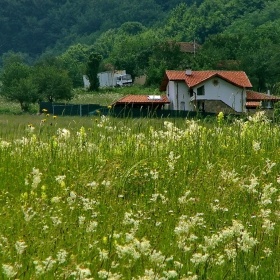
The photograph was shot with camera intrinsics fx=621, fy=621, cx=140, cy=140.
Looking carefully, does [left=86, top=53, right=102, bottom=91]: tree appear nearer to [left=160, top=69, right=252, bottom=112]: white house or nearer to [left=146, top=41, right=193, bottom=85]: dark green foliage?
[left=146, top=41, right=193, bottom=85]: dark green foliage

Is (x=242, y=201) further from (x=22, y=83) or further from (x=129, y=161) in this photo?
(x=22, y=83)

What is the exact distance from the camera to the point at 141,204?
5.33 m

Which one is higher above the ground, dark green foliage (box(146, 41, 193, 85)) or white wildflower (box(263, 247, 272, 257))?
dark green foliage (box(146, 41, 193, 85))

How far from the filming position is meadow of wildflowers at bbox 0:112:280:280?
3.82m

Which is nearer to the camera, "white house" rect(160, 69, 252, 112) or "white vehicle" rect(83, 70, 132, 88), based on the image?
"white house" rect(160, 69, 252, 112)

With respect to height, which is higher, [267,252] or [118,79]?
[118,79]

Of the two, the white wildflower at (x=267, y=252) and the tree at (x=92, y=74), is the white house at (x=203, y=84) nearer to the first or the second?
the tree at (x=92, y=74)

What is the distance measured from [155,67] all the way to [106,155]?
110 metres

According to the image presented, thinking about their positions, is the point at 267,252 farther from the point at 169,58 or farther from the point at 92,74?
the point at 169,58

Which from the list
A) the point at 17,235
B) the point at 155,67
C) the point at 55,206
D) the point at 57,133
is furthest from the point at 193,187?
the point at 155,67

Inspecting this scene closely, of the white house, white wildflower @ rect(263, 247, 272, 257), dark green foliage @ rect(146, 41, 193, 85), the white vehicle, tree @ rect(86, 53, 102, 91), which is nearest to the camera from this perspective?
white wildflower @ rect(263, 247, 272, 257)

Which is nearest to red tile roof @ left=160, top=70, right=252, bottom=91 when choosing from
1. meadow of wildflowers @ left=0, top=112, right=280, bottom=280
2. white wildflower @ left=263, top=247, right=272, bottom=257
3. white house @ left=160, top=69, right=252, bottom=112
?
white house @ left=160, top=69, right=252, bottom=112

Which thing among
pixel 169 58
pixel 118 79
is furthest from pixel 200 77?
pixel 118 79

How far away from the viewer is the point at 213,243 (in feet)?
12.4
